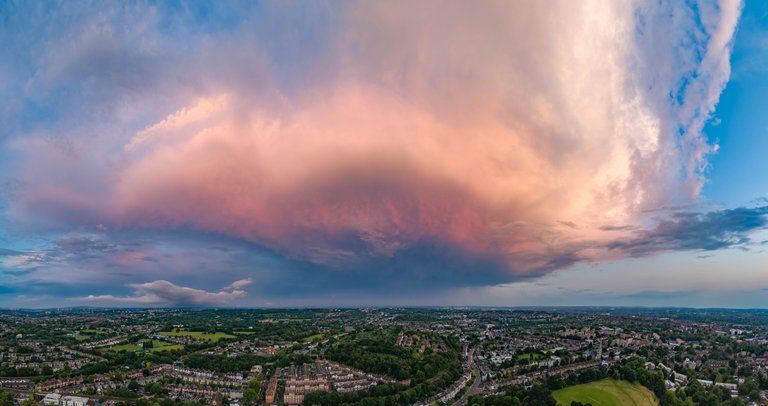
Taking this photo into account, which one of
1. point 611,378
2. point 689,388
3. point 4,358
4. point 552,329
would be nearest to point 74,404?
point 4,358

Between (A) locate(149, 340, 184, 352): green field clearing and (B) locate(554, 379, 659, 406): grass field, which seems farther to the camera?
(A) locate(149, 340, 184, 352): green field clearing

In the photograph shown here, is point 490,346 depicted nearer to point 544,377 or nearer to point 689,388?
point 544,377

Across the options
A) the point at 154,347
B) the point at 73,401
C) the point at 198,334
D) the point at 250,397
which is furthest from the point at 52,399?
the point at 198,334

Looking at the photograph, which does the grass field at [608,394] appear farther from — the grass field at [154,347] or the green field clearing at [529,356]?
the grass field at [154,347]

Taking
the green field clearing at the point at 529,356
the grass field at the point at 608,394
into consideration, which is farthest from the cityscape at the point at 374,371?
the green field clearing at the point at 529,356

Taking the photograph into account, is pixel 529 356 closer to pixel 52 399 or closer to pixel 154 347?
pixel 52 399

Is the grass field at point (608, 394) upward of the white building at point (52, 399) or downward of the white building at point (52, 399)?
downward

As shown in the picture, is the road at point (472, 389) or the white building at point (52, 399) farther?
the road at point (472, 389)

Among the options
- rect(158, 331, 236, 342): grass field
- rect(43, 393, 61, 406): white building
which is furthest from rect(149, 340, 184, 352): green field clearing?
rect(43, 393, 61, 406): white building

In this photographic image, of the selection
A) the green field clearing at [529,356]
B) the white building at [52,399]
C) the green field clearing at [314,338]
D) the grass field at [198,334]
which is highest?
the white building at [52,399]

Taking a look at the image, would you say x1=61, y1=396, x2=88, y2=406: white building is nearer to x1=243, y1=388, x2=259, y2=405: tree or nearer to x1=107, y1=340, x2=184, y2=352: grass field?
x1=243, y1=388, x2=259, y2=405: tree
